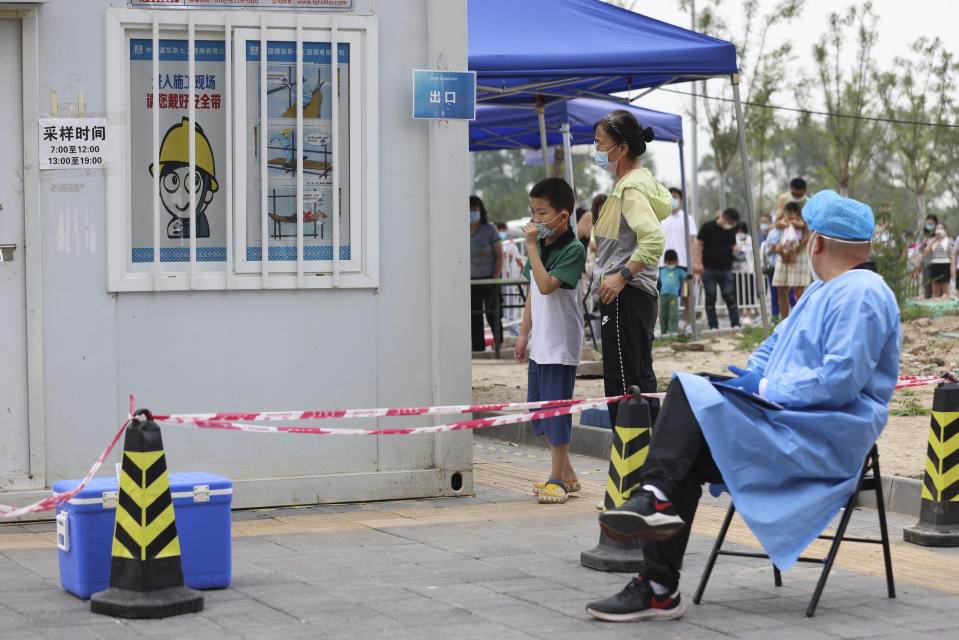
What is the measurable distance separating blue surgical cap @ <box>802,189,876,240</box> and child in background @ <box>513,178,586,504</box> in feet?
7.87

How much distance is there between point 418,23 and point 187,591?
3693mm

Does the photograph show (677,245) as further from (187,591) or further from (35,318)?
(187,591)

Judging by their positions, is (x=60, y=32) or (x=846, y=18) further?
(x=846, y=18)

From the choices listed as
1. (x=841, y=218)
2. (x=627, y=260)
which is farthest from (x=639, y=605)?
(x=627, y=260)

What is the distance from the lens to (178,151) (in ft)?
23.2

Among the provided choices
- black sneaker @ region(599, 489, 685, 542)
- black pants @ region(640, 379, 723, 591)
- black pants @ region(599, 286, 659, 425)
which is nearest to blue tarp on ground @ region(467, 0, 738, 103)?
black pants @ region(599, 286, 659, 425)

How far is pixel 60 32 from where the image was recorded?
22.2 ft

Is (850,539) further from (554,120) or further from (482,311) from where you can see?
(482,311)

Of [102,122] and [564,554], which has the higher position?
[102,122]

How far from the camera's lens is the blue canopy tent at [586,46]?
10055 millimetres

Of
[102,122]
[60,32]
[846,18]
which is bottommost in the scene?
[102,122]

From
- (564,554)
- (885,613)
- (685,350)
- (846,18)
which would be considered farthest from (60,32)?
(846,18)

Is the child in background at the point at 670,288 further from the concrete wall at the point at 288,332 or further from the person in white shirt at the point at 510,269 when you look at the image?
the concrete wall at the point at 288,332

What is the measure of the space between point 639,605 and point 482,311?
11329 millimetres
